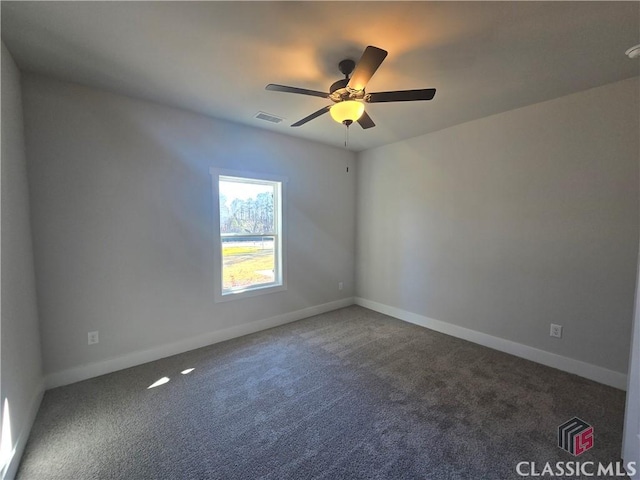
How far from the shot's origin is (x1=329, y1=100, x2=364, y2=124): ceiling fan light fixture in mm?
1970

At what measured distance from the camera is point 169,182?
289cm

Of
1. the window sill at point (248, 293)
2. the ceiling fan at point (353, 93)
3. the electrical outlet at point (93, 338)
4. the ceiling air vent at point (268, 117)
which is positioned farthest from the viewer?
the window sill at point (248, 293)

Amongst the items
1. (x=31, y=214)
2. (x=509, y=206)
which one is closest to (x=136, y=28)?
(x=31, y=214)

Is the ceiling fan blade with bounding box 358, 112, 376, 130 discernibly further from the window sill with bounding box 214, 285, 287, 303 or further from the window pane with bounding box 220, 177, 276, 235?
the window sill with bounding box 214, 285, 287, 303

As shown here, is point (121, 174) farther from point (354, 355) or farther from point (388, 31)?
point (354, 355)

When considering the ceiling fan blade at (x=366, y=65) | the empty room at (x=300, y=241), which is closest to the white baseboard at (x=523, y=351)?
the empty room at (x=300, y=241)

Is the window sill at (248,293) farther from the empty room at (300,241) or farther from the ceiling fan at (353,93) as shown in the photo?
the ceiling fan at (353,93)

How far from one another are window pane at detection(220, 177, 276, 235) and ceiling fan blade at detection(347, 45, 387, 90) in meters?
2.10

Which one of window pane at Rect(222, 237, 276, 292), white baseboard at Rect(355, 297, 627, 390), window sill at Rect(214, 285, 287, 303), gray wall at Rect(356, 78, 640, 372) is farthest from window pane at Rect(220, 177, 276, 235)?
white baseboard at Rect(355, 297, 627, 390)

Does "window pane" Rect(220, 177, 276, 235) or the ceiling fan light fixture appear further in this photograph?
"window pane" Rect(220, 177, 276, 235)

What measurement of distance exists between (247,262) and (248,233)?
0.39 m

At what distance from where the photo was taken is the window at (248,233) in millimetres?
3309

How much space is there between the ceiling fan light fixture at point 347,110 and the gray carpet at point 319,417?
2242mm

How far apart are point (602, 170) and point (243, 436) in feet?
12.1
